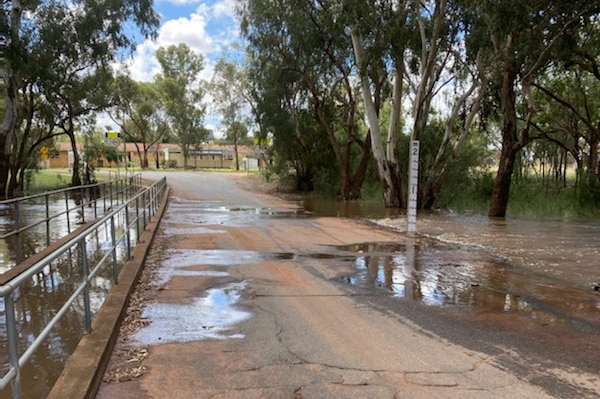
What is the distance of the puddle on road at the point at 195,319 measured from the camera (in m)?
5.23

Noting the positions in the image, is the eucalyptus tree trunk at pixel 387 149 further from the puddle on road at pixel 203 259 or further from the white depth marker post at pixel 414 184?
the puddle on road at pixel 203 259

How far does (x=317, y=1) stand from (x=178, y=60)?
51431 millimetres

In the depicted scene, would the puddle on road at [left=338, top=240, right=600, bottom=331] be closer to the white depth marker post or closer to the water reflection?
the white depth marker post

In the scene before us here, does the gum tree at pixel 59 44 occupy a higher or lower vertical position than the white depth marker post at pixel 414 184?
higher

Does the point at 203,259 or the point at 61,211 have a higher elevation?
the point at 61,211

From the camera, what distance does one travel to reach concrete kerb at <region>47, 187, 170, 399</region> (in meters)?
3.72

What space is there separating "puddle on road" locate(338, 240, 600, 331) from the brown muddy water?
0.01 metres

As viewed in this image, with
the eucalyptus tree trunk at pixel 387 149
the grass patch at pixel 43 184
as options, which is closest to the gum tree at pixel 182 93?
the grass patch at pixel 43 184

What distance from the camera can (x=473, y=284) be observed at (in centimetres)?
771

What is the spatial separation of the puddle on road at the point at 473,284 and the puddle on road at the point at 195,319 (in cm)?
216

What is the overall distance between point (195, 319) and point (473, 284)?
4280mm

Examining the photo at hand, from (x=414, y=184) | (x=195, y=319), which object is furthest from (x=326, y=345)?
(x=414, y=184)

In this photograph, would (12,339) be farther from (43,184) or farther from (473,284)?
(43,184)

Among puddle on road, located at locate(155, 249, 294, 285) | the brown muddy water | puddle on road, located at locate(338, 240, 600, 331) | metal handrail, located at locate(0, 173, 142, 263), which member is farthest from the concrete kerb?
metal handrail, located at locate(0, 173, 142, 263)
